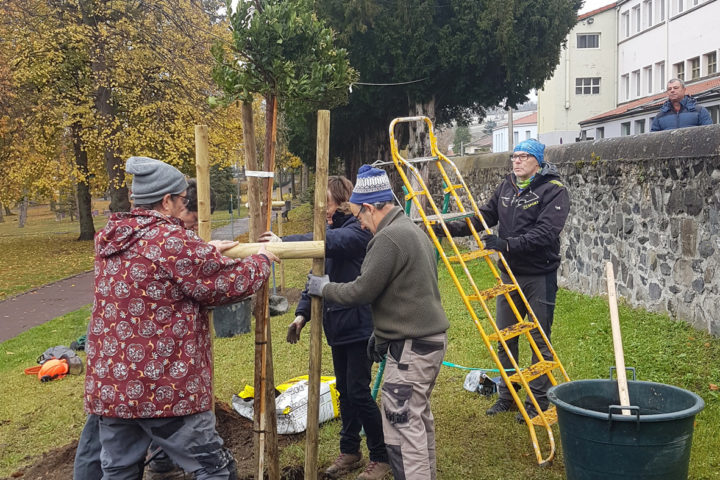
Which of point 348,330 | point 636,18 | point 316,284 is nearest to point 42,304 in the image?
point 348,330

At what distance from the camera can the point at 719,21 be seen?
31.5 m

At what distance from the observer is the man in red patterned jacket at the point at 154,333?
322 centimetres

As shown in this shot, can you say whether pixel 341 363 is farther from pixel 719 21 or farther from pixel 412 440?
pixel 719 21

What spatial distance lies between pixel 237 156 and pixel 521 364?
68.2 ft

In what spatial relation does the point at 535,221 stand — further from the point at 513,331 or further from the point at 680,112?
the point at 680,112

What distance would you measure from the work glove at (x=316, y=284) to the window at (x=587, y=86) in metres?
46.3

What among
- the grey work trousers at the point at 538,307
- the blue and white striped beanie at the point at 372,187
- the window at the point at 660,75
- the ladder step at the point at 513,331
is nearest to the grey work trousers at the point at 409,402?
the blue and white striped beanie at the point at 372,187

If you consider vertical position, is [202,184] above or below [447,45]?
below

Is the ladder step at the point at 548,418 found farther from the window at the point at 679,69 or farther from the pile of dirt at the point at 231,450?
the window at the point at 679,69

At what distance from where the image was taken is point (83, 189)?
25.9 m

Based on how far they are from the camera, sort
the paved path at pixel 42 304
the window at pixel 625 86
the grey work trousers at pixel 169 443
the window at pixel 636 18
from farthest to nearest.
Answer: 1. the window at pixel 625 86
2. the window at pixel 636 18
3. the paved path at pixel 42 304
4. the grey work trousers at pixel 169 443

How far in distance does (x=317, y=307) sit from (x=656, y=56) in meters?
39.9

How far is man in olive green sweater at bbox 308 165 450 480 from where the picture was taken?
382cm

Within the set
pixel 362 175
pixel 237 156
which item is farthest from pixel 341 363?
pixel 237 156
